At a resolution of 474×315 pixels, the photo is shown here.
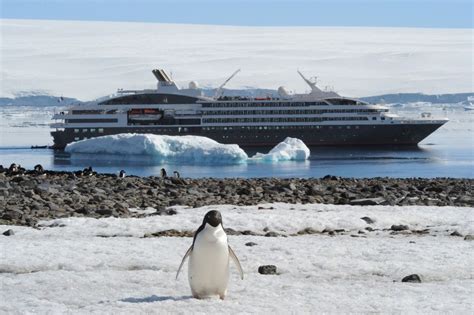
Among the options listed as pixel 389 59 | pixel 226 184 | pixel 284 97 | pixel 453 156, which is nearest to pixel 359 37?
pixel 389 59

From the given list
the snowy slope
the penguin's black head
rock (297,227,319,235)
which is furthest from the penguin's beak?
the snowy slope

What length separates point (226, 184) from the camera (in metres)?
17.8

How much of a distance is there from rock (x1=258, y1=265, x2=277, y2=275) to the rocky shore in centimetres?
382

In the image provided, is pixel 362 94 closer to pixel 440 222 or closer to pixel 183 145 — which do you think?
pixel 183 145

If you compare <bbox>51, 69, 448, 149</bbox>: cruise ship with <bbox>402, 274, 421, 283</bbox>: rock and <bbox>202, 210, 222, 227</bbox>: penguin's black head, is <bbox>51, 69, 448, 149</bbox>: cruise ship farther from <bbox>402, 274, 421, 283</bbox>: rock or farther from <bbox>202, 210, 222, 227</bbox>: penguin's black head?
<bbox>202, 210, 222, 227</bbox>: penguin's black head

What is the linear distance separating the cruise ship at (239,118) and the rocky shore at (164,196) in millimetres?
54882

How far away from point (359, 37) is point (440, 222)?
150663 mm

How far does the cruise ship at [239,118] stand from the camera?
7288cm

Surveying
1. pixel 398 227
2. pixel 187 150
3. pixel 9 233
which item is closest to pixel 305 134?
pixel 187 150

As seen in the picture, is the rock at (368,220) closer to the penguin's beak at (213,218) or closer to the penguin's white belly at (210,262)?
the penguin's white belly at (210,262)

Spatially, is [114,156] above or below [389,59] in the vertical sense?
below

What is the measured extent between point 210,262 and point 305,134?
2635 inches

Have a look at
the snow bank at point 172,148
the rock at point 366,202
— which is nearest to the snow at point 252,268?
the rock at point 366,202

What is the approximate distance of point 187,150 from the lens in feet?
162
